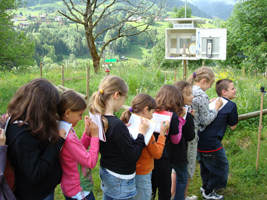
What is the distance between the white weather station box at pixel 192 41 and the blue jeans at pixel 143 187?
4086mm

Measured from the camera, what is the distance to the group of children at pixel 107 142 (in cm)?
147

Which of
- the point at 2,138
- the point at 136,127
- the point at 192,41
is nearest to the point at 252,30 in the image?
the point at 192,41

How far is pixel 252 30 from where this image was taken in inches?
663

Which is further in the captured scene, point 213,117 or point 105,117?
point 213,117

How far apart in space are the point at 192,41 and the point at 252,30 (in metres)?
13.4

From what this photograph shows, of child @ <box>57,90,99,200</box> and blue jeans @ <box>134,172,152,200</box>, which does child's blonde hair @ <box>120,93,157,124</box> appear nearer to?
child @ <box>57,90,99,200</box>

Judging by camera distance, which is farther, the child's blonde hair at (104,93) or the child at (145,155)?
the child at (145,155)

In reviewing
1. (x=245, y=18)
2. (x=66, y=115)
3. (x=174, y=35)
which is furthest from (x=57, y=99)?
(x=245, y=18)

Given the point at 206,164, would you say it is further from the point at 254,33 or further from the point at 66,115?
the point at 254,33

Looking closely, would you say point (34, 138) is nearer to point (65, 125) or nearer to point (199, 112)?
point (65, 125)

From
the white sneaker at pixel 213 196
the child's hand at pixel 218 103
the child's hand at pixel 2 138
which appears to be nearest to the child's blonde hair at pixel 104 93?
the child's hand at pixel 2 138

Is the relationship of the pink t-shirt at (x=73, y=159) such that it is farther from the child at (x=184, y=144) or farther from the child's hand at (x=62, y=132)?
the child at (x=184, y=144)

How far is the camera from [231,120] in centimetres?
278

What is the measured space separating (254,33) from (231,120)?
1680cm
